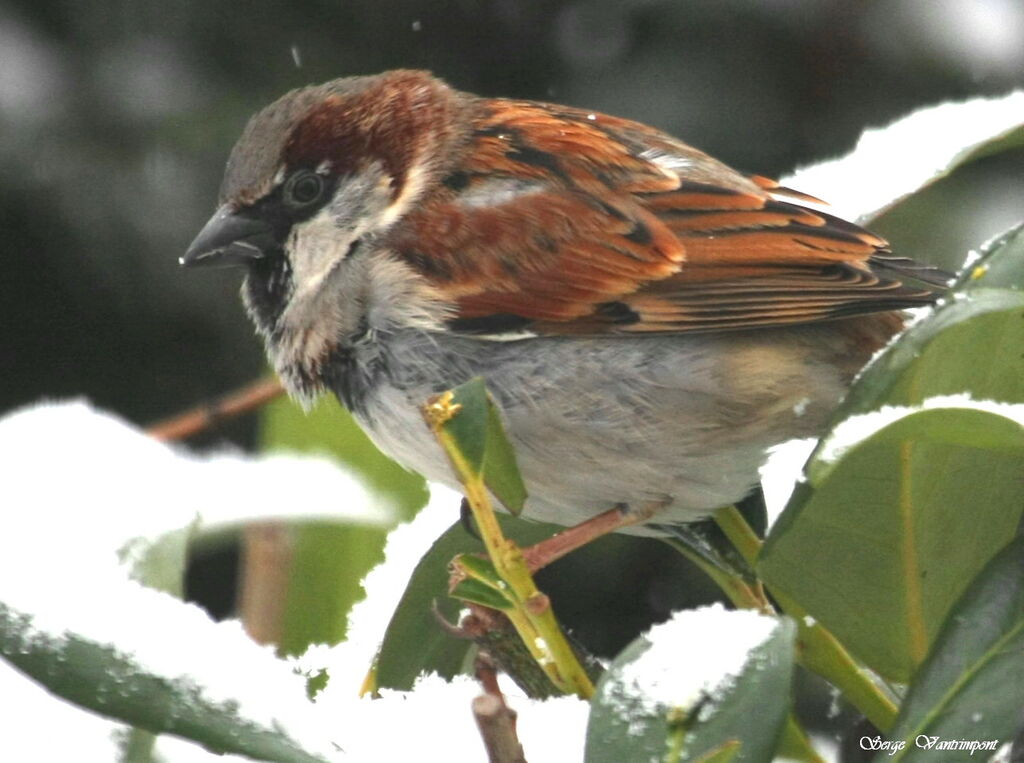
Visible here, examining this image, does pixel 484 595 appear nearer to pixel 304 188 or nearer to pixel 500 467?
pixel 500 467

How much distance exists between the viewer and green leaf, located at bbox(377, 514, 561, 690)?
5.33 ft

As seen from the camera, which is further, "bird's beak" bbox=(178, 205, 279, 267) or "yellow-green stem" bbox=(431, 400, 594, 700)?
"bird's beak" bbox=(178, 205, 279, 267)

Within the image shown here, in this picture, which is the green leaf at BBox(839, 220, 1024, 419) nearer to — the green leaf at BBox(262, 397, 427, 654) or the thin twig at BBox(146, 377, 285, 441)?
the green leaf at BBox(262, 397, 427, 654)

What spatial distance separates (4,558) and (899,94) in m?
2.53

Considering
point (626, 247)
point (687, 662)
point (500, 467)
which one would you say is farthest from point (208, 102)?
point (687, 662)

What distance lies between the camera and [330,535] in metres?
1.90

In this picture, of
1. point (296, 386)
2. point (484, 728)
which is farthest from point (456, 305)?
point (484, 728)

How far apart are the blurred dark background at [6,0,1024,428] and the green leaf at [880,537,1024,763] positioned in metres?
2.19

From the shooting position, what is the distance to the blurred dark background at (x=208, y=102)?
3230mm

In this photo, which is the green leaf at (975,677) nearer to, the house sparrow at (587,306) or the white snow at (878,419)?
the white snow at (878,419)

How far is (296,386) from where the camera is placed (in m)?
2.19

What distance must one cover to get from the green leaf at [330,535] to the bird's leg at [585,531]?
0.19 m

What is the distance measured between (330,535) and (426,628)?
289mm

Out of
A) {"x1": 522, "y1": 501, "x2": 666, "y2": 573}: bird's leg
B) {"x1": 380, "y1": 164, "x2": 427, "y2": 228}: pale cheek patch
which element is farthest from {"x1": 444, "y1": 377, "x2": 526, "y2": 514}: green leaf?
{"x1": 380, "y1": 164, "x2": 427, "y2": 228}: pale cheek patch
